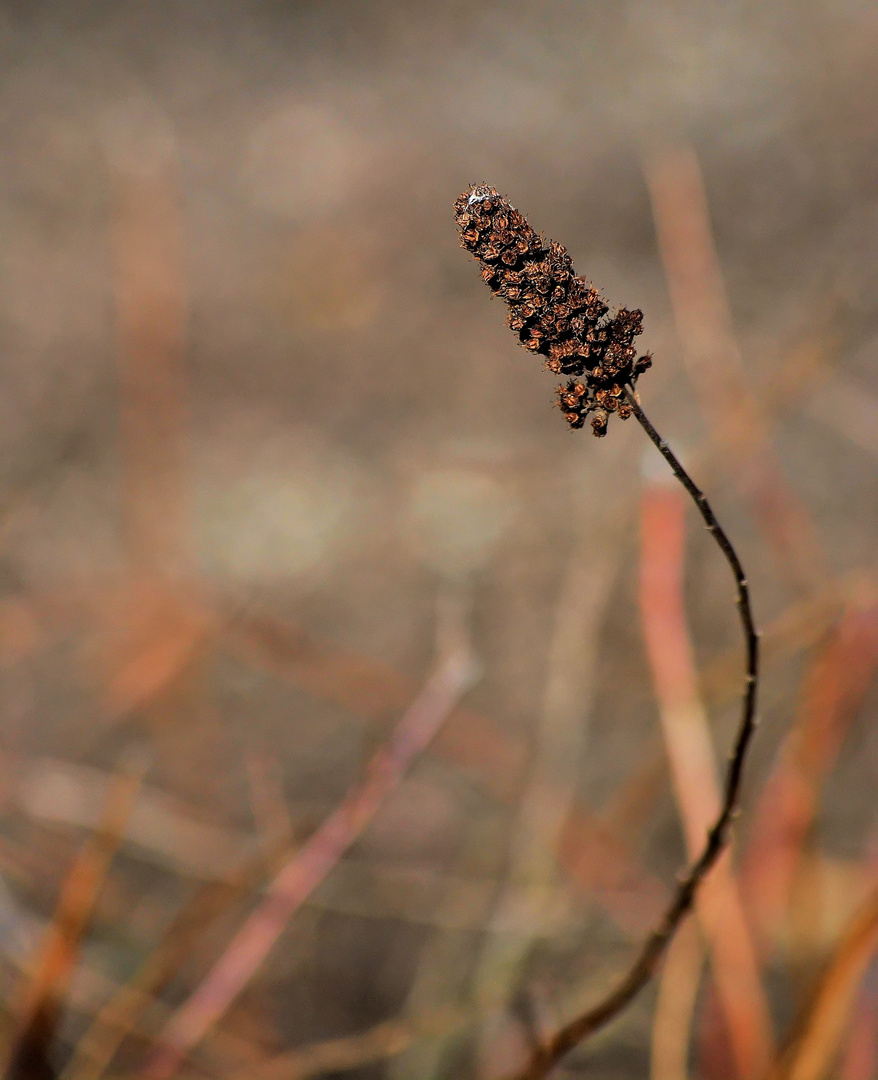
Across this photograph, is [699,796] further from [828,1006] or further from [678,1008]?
[828,1006]

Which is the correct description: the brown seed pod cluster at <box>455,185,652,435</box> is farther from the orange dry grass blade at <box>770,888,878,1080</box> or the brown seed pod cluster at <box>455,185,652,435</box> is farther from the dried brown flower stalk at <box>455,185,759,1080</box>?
the orange dry grass blade at <box>770,888,878,1080</box>

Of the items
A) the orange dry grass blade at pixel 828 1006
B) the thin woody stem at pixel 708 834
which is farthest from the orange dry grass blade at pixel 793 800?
the thin woody stem at pixel 708 834

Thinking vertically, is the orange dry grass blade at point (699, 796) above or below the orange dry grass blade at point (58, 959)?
above

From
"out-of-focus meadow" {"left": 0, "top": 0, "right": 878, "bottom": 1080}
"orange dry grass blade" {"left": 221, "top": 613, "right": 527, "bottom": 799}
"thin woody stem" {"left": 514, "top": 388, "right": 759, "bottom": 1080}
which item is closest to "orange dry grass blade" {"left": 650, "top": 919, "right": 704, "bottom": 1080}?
"out-of-focus meadow" {"left": 0, "top": 0, "right": 878, "bottom": 1080}

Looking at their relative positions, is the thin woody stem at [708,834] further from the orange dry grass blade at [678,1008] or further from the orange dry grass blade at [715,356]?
the orange dry grass blade at [715,356]

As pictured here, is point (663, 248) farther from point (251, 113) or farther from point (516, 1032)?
point (516, 1032)

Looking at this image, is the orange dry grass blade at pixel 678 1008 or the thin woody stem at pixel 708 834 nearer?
the thin woody stem at pixel 708 834

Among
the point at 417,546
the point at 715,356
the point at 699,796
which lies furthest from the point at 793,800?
the point at 715,356
